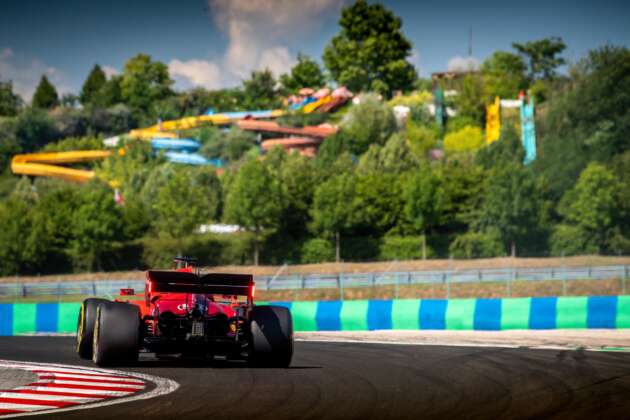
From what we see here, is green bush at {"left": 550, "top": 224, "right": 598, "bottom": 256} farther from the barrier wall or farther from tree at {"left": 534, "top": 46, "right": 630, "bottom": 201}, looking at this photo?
the barrier wall

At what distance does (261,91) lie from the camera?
557 feet

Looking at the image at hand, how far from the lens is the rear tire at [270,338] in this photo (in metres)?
17.2

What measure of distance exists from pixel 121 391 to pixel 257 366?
14.3 feet

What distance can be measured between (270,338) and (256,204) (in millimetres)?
62556

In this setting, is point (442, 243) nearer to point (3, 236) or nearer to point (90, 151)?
point (3, 236)

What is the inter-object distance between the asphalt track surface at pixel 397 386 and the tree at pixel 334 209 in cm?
5750

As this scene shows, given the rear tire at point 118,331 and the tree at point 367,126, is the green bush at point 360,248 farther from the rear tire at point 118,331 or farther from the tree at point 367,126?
the rear tire at point 118,331

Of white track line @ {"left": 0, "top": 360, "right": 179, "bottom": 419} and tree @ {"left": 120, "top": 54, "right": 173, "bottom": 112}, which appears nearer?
white track line @ {"left": 0, "top": 360, "right": 179, "bottom": 419}

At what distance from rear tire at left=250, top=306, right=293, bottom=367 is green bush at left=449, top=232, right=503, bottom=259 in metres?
58.3

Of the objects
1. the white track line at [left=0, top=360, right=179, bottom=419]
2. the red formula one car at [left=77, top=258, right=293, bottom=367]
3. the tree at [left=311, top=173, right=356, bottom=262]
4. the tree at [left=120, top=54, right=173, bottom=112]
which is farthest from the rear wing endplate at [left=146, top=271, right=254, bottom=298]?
the tree at [left=120, top=54, right=173, bottom=112]

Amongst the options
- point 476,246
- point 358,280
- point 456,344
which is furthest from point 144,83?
point 456,344

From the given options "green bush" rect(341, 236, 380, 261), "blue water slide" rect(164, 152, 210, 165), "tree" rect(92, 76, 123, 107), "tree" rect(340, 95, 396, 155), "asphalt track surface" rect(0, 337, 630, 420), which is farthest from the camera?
"tree" rect(92, 76, 123, 107)

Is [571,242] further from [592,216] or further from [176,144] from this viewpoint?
[176,144]

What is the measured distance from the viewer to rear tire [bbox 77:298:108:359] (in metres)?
18.3
